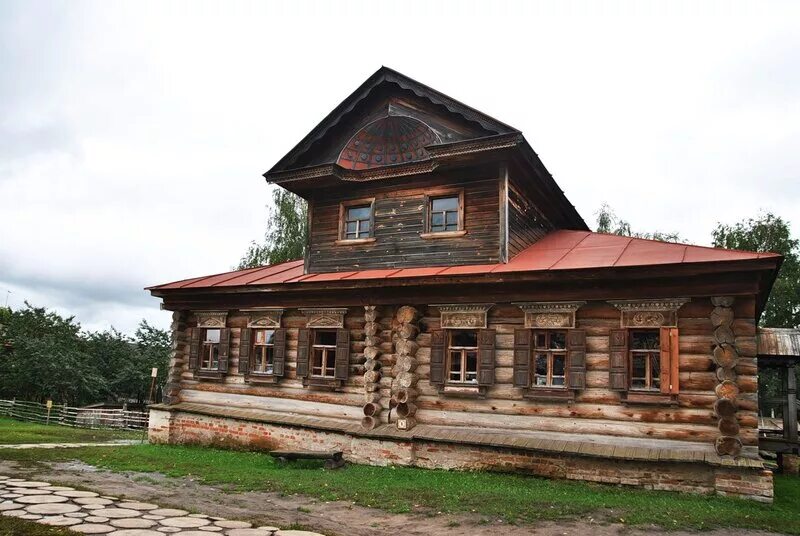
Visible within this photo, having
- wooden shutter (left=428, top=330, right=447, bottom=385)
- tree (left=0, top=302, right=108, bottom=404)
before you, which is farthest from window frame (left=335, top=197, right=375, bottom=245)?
tree (left=0, top=302, right=108, bottom=404)

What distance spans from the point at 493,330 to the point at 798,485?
7.17 metres

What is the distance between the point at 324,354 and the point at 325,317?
→ 37.7 inches

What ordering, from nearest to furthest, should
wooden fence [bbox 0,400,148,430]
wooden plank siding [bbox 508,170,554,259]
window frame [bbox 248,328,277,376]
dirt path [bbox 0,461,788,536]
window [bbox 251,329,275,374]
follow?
dirt path [bbox 0,461,788,536], wooden plank siding [bbox 508,170,554,259], window frame [bbox 248,328,277,376], window [bbox 251,329,275,374], wooden fence [bbox 0,400,148,430]

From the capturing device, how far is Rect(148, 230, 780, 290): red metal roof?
11242mm

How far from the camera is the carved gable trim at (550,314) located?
39.7ft

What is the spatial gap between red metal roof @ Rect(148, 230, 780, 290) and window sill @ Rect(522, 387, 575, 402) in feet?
8.04

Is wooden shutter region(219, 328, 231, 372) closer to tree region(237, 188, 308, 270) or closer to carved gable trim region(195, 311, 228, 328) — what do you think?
carved gable trim region(195, 311, 228, 328)

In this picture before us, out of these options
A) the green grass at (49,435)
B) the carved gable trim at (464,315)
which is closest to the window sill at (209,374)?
the green grass at (49,435)

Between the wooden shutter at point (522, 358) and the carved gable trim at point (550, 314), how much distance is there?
24 cm

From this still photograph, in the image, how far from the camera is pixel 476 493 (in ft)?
32.9

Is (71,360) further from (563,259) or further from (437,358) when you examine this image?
(563,259)

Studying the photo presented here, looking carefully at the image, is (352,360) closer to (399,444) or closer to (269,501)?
(399,444)

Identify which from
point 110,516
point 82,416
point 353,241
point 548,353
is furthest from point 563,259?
point 82,416

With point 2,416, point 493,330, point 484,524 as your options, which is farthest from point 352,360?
point 2,416
